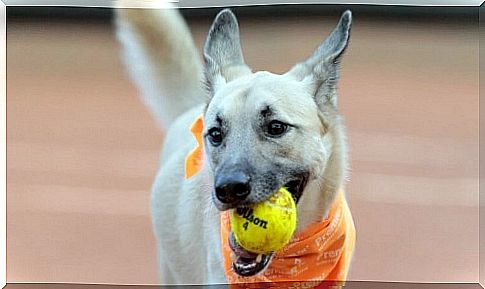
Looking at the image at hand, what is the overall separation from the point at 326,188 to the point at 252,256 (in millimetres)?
174

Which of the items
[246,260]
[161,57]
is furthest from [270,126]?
[161,57]

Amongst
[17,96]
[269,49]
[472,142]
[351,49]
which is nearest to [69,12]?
[17,96]

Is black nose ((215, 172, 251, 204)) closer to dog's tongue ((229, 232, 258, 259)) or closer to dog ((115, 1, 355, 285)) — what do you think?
dog ((115, 1, 355, 285))

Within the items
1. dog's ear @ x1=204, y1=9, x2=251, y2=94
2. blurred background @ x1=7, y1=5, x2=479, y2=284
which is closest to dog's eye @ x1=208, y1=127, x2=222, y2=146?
dog's ear @ x1=204, y1=9, x2=251, y2=94

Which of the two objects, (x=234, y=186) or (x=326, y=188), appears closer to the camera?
(x=234, y=186)

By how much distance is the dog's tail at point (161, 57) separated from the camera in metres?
1.33

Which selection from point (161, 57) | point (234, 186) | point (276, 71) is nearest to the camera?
point (234, 186)

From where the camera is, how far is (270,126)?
106 cm

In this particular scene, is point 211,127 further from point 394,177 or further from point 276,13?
point 394,177

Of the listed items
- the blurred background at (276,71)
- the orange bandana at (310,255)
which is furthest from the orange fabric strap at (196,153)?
the blurred background at (276,71)

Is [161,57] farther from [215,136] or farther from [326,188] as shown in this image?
[326,188]

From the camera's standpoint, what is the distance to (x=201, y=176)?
123cm

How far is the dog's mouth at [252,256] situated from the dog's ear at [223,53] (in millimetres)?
228

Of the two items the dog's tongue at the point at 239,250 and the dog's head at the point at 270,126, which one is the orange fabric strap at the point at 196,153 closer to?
the dog's head at the point at 270,126
